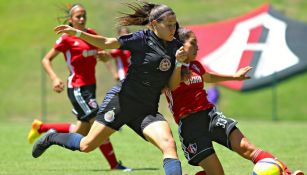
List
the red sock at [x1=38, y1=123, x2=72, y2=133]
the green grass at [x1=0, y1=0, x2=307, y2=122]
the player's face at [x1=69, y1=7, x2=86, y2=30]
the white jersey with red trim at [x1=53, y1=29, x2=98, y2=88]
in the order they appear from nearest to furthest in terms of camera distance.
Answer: the player's face at [x1=69, y1=7, x2=86, y2=30]
the red sock at [x1=38, y1=123, x2=72, y2=133]
the white jersey with red trim at [x1=53, y1=29, x2=98, y2=88]
the green grass at [x1=0, y1=0, x2=307, y2=122]

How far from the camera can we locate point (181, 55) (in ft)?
21.4

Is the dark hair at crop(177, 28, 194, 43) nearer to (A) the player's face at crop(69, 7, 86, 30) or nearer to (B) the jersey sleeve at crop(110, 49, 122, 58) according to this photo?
(A) the player's face at crop(69, 7, 86, 30)

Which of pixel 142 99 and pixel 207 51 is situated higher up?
pixel 142 99

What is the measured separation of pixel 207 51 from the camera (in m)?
22.6

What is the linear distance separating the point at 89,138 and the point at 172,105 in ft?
2.80

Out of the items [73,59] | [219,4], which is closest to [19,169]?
[73,59]

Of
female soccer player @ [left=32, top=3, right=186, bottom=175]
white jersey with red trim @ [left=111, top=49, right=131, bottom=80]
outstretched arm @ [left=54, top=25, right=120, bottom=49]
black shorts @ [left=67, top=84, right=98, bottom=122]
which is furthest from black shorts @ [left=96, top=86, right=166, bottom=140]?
white jersey with red trim @ [left=111, top=49, right=131, bottom=80]

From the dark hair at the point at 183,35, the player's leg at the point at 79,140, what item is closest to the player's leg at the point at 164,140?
the player's leg at the point at 79,140

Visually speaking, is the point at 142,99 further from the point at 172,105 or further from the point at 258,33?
the point at 258,33

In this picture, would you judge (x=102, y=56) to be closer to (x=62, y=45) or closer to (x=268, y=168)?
(x=62, y=45)

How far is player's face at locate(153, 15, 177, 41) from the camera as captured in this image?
22.0ft

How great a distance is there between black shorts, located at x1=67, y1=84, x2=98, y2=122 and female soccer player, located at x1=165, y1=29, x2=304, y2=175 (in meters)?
2.27

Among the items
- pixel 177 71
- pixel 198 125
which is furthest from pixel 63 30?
pixel 198 125

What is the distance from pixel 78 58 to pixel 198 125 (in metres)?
2.84
